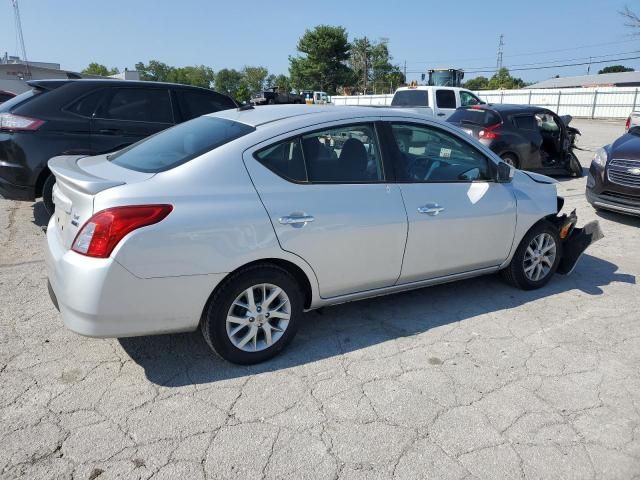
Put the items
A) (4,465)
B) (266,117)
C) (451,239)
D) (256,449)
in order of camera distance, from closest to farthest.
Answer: (4,465), (256,449), (266,117), (451,239)

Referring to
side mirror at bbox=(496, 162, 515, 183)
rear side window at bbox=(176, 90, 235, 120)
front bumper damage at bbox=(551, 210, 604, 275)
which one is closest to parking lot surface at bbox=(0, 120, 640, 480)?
front bumper damage at bbox=(551, 210, 604, 275)

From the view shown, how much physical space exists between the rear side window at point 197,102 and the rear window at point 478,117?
17.7 feet

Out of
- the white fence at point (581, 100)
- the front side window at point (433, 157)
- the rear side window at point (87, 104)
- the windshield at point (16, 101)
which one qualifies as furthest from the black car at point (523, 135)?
the white fence at point (581, 100)

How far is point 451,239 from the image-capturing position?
397cm

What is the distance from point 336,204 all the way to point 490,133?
7.53 m

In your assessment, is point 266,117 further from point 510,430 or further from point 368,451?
point 510,430

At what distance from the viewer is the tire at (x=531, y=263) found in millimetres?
4544

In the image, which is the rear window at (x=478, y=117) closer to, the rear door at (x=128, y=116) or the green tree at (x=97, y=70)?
the rear door at (x=128, y=116)

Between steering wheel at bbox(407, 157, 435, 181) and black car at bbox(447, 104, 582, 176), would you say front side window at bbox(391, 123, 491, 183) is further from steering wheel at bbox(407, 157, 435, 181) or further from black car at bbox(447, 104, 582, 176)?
black car at bbox(447, 104, 582, 176)

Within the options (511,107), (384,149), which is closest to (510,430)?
(384,149)

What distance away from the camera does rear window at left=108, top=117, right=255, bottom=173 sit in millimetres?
3221

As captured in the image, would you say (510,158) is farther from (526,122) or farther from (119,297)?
(119,297)

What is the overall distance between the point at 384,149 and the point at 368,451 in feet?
6.90

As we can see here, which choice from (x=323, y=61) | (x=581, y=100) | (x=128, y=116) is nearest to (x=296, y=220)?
(x=128, y=116)
